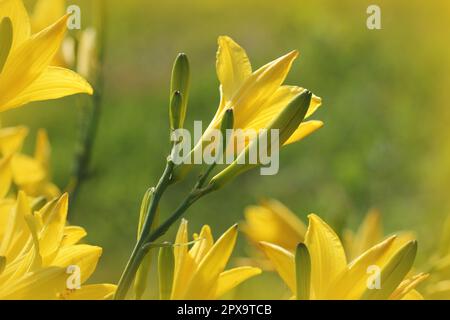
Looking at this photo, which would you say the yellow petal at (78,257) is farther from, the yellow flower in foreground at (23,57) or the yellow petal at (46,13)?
the yellow petal at (46,13)

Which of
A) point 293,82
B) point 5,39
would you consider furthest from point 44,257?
point 293,82

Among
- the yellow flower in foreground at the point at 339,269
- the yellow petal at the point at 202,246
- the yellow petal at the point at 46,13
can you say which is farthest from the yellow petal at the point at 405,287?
the yellow petal at the point at 46,13

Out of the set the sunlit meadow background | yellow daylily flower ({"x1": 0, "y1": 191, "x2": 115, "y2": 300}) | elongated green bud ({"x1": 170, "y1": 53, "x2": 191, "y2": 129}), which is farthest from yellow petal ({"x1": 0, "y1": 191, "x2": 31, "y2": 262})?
the sunlit meadow background

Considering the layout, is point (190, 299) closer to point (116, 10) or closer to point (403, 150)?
point (403, 150)

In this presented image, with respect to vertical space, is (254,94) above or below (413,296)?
above

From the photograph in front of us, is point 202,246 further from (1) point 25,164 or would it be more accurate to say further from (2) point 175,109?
(1) point 25,164

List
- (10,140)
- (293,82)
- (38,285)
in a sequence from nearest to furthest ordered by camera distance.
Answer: (38,285) < (10,140) < (293,82)

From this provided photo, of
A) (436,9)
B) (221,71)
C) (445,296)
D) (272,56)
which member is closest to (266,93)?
(221,71)
